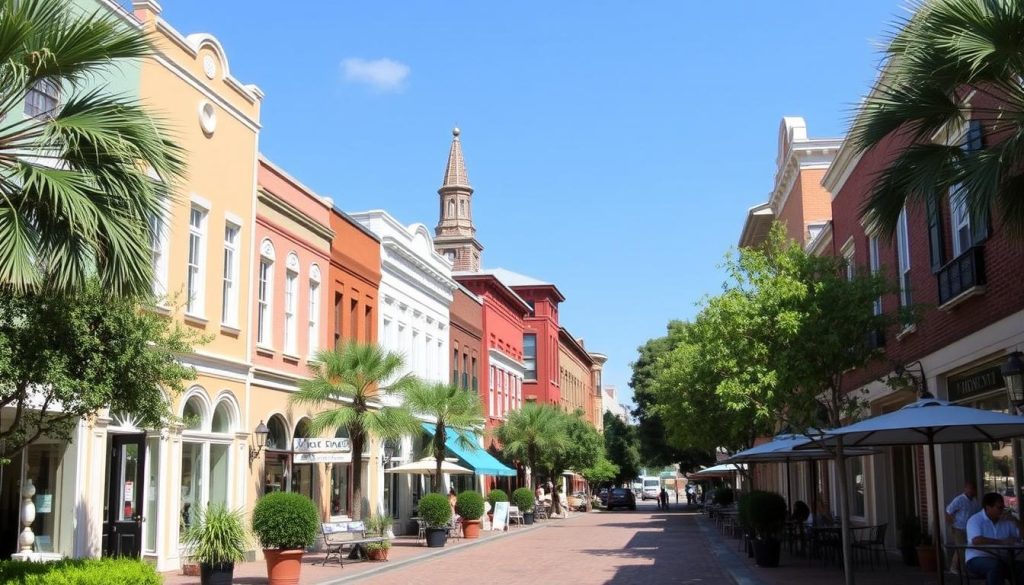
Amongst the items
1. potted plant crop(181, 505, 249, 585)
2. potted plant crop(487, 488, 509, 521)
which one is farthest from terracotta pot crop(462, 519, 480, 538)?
potted plant crop(181, 505, 249, 585)

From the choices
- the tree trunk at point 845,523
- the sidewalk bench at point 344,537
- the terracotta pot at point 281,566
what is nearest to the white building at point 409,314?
the sidewalk bench at point 344,537

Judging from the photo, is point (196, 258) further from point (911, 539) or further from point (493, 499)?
point (493, 499)

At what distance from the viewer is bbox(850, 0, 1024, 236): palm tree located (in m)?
9.66

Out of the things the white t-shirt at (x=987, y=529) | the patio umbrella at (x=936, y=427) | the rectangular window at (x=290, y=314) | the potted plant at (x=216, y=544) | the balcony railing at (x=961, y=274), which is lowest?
the potted plant at (x=216, y=544)


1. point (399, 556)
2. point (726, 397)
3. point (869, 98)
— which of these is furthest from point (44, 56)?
point (399, 556)

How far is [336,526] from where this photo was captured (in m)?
24.3

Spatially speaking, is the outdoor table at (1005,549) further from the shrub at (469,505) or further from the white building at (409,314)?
the white building at (409,314)

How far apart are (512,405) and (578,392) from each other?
29.2m

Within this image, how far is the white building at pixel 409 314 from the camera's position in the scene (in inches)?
1378

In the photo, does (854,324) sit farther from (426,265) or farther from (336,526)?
(426,265)

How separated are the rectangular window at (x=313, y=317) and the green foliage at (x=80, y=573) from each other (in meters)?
17.6

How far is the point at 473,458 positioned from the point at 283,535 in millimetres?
20921

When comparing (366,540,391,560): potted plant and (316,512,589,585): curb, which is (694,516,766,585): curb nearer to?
(316,512,589,585): curb

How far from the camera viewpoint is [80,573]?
34.6 ft
